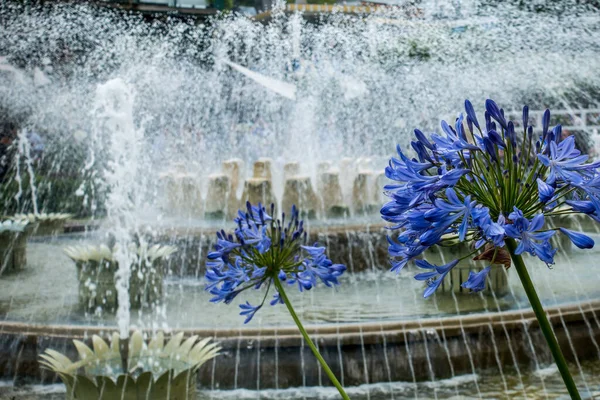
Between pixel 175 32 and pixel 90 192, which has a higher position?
pixel 175 32

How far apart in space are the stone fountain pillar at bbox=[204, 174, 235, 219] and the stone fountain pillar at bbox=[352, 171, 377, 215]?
155 cm

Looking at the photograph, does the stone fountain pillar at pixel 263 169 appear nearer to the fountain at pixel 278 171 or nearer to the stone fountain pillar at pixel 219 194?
the fountain at pixel 278 171

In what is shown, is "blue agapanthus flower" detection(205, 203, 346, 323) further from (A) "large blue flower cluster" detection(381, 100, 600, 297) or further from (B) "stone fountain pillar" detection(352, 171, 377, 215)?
(B) "stone fountain pillar" detection(352, 171, 377, 215)

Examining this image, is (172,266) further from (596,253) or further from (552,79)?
(552,79)

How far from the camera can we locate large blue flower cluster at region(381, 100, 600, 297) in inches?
38.1

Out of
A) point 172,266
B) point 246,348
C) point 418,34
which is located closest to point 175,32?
point 418,34

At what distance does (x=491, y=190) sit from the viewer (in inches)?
41.1

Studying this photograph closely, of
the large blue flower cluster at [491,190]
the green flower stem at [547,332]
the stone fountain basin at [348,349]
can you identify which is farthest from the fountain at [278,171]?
the green flower stem at [547,332]

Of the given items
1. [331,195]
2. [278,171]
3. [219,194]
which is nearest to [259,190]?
[219,194]

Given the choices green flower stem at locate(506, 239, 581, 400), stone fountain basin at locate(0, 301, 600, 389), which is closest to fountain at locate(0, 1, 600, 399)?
stone fountain basin at locate(0, 301, 600, 389)

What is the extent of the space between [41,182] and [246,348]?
1029 cm

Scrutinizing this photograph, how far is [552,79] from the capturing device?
14.6m

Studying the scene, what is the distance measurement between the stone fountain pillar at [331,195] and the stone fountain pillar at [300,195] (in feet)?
0.75

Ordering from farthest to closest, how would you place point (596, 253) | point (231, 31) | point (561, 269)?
1. point (231, 31)
2. point (596, 253)
3. point (561, 269)
